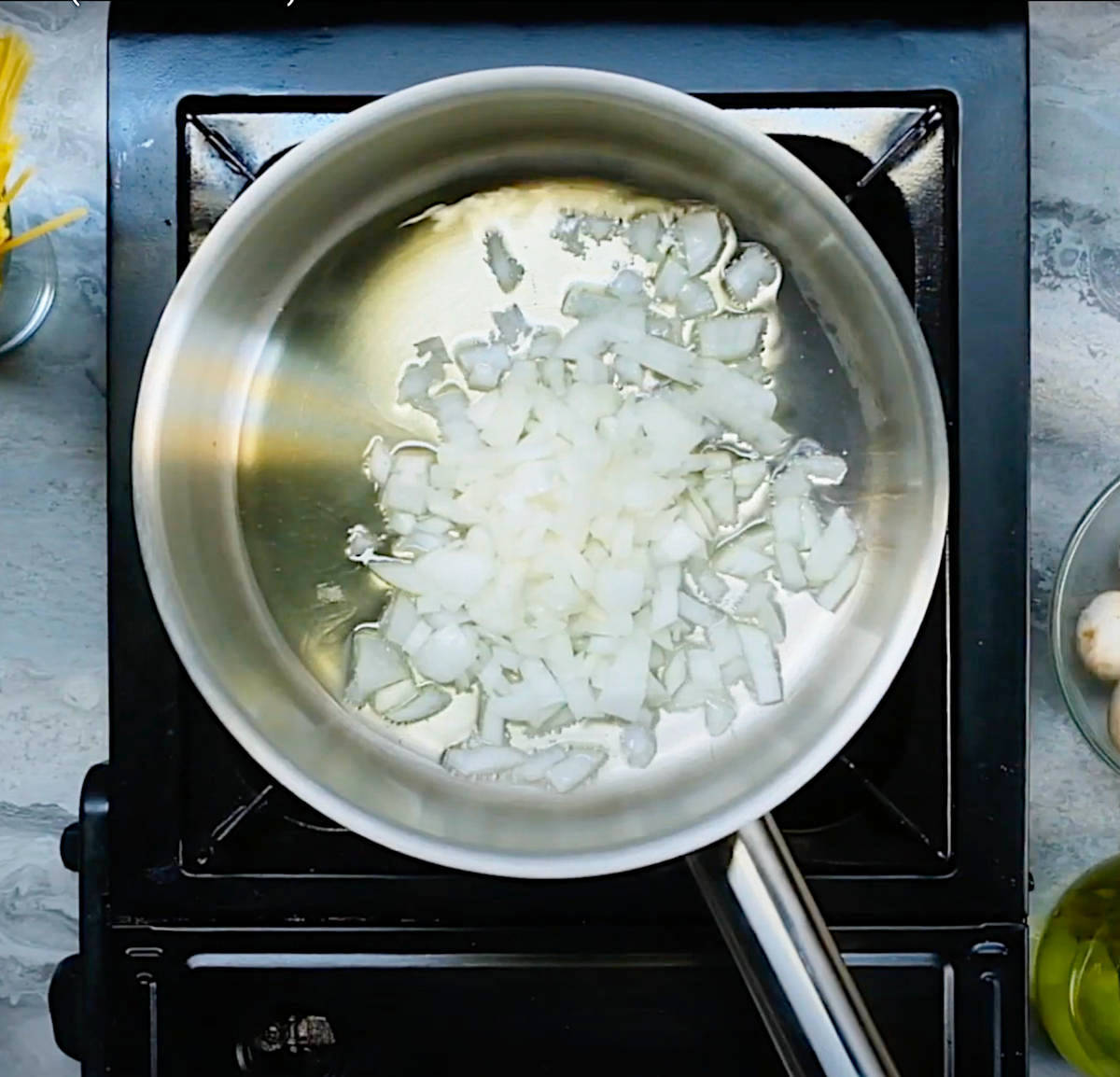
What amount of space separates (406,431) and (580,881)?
244 millimetres

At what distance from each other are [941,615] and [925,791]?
89 mm

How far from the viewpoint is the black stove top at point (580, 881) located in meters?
0.68


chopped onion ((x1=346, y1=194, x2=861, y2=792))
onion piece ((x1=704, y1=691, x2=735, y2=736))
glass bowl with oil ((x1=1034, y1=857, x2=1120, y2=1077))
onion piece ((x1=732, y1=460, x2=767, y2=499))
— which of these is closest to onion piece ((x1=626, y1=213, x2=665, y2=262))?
chopped onion ((x1=346, y1=194, x2=861, y2=792))

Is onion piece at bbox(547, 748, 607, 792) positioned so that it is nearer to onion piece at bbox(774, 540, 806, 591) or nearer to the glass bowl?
onion piece at bbox(774, 540, 806, 591)

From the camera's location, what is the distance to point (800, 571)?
696 mm

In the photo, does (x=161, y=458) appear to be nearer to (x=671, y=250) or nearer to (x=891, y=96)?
(x=671, y=250)

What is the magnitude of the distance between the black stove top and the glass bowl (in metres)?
0.10

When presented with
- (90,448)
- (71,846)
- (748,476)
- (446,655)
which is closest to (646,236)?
(748,476)

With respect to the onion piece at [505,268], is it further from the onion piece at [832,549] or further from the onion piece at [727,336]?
the onion piece at [832,549]

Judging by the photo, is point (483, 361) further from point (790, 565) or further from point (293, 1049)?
point (293, 1049)

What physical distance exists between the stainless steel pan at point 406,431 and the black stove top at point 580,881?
0.04 m

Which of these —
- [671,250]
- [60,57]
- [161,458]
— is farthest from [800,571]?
[60,57]

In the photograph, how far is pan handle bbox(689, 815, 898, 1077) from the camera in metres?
0.60

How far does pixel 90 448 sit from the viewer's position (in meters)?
0.80
